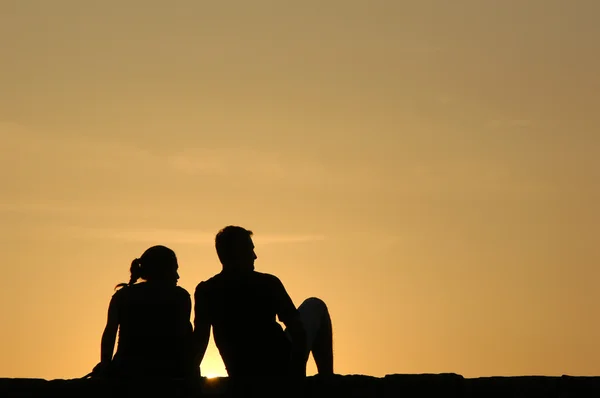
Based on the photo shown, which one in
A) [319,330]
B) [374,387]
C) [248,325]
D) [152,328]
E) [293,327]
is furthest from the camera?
[152,328]

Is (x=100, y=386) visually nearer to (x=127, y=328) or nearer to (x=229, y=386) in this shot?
(x=229, y=386)

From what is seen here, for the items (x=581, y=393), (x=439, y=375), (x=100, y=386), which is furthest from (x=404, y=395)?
(x=100, y=386)

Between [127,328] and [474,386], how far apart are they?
326 cm

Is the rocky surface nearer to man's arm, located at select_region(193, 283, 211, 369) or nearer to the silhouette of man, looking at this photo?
the silhouette of man

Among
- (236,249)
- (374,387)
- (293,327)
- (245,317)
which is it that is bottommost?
(374,387)

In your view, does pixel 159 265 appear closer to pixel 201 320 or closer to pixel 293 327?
pixel 201 320

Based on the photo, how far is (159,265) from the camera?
8.92 metres

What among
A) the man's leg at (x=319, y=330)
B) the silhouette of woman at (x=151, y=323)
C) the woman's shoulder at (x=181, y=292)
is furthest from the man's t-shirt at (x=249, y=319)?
the woman's shoulder at (x=181, y=292)

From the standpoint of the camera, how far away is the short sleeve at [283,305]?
781 centimetres

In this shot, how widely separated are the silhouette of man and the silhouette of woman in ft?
2.25

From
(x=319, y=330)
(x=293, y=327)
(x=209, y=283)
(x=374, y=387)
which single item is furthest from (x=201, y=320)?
(x=374, y=387)

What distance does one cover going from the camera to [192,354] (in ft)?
25.8

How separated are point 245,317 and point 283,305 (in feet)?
0.94

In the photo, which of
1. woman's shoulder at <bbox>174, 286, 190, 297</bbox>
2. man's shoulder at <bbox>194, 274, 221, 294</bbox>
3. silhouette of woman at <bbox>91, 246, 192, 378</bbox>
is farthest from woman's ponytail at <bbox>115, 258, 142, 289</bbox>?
man's shoulder at <bbox>194, 274, 221, 294</bbox>
